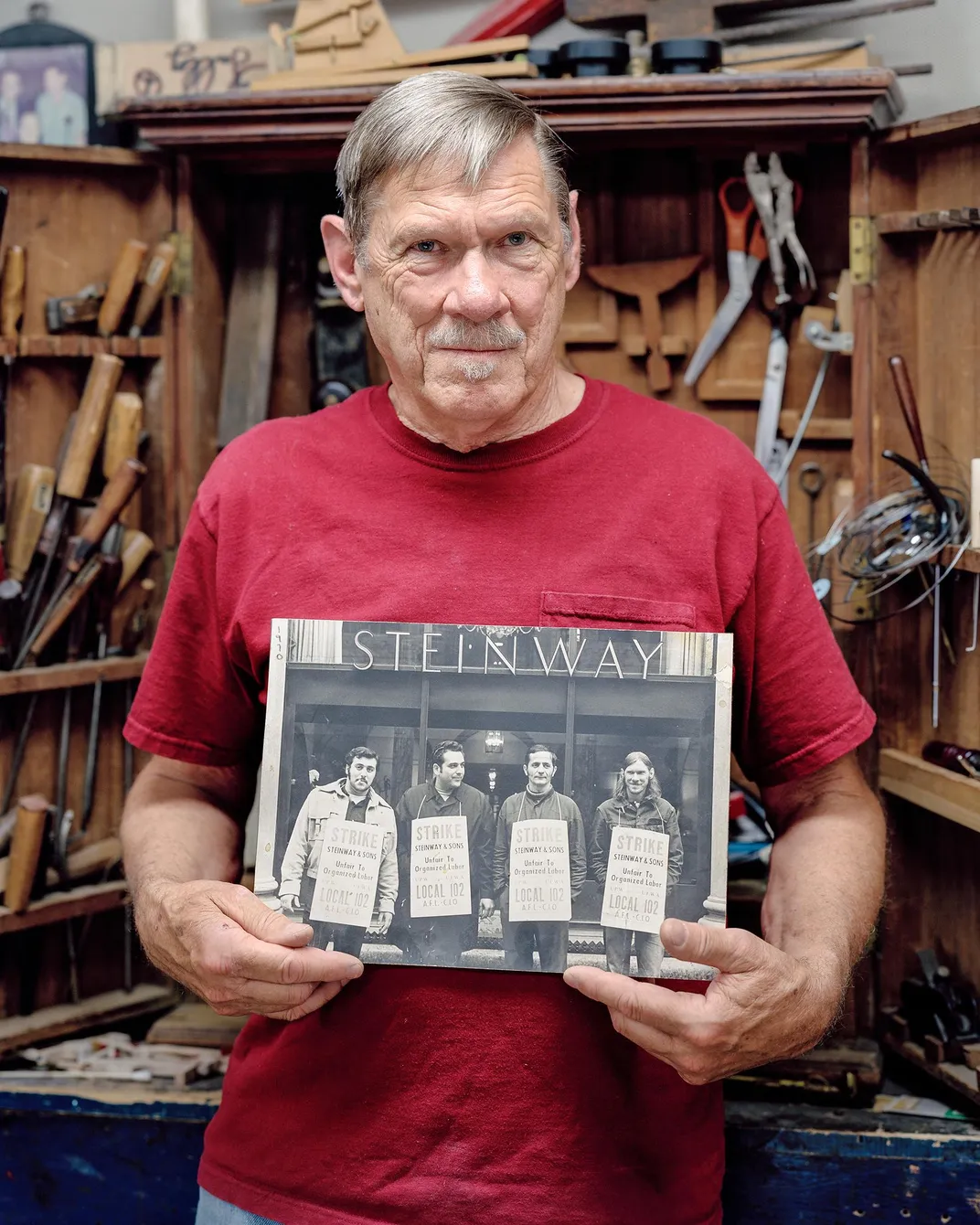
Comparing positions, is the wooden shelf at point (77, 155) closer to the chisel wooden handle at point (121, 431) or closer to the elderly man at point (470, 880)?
the chisel wooden handle at point (121, 431)

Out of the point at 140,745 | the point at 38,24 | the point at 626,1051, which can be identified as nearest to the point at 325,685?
the point at 140,745

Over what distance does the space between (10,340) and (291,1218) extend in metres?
1.50

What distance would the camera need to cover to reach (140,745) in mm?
1447

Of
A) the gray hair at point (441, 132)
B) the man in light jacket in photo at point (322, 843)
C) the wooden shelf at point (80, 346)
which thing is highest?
the gray hair at point (441, 132)

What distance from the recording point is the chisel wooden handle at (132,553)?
7.23ft

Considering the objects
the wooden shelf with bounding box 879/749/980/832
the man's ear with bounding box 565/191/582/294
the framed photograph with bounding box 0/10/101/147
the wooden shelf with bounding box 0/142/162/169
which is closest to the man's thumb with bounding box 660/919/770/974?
the man's ear with bounding box 565/191/582/294

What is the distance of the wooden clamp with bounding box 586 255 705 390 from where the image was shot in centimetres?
231

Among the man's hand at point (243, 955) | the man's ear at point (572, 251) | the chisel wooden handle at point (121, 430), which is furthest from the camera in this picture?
the chisel wooden handle at point (121, 430)

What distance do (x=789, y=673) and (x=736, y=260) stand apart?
114cm

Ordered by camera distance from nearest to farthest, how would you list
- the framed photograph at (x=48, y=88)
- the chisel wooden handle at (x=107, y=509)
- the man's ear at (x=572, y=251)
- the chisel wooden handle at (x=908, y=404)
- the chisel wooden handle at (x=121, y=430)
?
the man's ear at (x=572, y=251)
the chisel wooden handle at (x=908, y=404)
the chisel wooden handle at (x=107, y=509)
the chisel wooden handle at (x=121, y=430)
the framed photograph at (x=48, y=88)

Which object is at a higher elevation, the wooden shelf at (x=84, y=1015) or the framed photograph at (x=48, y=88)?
the framed photograph at (x=48, y=88)

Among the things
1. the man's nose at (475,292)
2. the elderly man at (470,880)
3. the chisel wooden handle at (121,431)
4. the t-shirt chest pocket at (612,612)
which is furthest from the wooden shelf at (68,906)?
the man's nose at (475,292)

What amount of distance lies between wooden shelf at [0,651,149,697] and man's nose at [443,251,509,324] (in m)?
1.14

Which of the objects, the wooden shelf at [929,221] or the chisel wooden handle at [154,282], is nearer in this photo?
the wooden shelf at [929,221]
